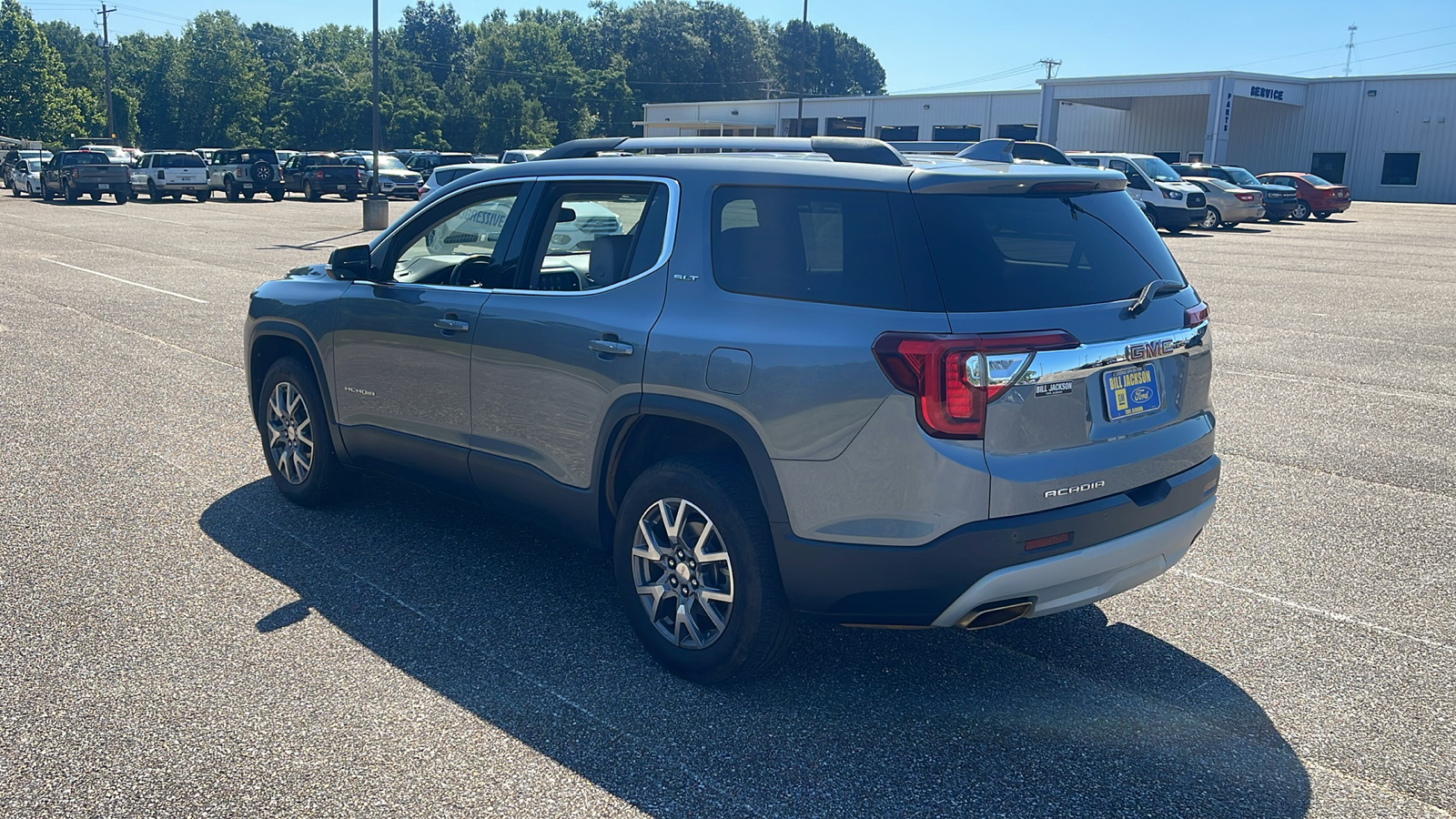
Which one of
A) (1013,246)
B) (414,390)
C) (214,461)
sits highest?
(1013,246)

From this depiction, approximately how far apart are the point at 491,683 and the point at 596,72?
122425 millimetres

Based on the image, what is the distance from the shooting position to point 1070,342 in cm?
363

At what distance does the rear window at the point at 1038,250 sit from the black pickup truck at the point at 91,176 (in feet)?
132

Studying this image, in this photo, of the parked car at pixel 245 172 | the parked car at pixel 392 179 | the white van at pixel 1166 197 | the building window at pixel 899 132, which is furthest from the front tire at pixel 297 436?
the building window at pixel 899 132

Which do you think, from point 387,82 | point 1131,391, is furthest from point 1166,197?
point 387,82

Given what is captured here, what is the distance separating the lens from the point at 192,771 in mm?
3482

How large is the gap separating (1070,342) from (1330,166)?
5847 cm

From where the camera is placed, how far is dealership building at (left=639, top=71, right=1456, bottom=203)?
5131cm

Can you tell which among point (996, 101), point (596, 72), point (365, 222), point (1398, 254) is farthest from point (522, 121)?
point (1398, 254)

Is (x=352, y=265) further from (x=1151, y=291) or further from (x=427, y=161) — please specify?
(x=427, y=161)

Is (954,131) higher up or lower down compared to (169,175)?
higher up

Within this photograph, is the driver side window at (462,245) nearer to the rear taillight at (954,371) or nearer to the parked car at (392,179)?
the rear taillight at (954,371)

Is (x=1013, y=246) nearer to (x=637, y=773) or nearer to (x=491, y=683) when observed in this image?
(x=637, y=773)

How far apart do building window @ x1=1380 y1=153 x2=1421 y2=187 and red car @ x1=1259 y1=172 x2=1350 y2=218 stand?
57.6ft
